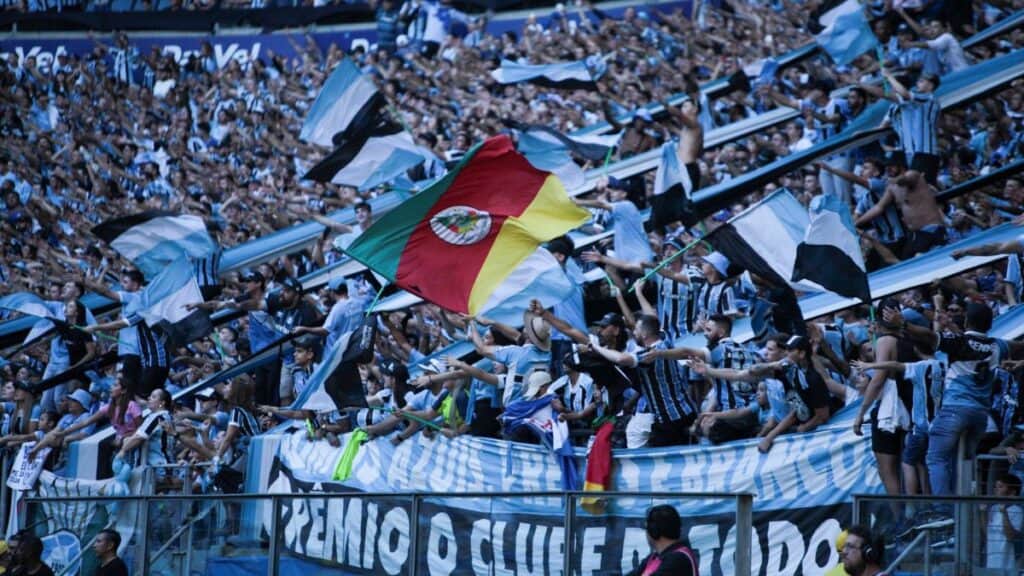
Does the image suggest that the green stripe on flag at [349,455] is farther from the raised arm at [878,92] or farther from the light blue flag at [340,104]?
the raised arm at [878,92]

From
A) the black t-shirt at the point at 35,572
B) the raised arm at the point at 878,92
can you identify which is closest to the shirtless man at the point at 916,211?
the raised arm at the point at 878,92

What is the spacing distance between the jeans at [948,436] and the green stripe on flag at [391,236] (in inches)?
181

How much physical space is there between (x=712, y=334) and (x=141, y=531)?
13.0ft

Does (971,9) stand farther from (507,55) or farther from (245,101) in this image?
(245,101)

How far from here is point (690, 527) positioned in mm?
8289

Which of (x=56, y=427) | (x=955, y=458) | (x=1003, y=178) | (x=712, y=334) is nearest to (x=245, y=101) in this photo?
(x=56, y=427)

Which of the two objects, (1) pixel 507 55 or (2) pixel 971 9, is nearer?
(2) pixel 971 9

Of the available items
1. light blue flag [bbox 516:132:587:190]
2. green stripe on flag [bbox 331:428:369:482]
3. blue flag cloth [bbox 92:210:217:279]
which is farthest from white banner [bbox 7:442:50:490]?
light blue flag [bbox 516:132:587:190]

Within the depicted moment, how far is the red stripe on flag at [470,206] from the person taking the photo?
12.4 m

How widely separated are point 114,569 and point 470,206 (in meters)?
3.84

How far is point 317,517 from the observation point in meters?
10.3

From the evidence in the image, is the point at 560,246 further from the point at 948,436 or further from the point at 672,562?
the point at 672,562

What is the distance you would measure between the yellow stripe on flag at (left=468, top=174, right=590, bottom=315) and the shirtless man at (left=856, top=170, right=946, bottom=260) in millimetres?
2443

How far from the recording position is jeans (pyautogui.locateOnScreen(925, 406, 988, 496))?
9102mm
